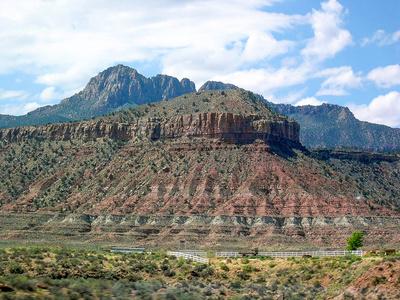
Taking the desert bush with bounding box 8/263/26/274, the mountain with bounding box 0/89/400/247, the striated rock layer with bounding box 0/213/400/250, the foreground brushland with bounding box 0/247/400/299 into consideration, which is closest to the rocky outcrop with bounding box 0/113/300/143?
the mountain with bounding box 0/89/400/247

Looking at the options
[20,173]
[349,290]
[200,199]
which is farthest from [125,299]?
[20,173]

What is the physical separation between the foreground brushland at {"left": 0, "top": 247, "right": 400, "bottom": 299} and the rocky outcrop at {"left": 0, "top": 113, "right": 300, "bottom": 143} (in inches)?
2821

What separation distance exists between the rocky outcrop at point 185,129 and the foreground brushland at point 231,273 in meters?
71.6

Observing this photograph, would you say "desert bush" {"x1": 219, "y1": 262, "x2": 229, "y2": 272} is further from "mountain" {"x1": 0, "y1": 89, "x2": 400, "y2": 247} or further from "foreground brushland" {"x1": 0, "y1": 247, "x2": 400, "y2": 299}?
"mountain" {"x1": 0, "y1": 89, "x2": 400, "y2": 247}

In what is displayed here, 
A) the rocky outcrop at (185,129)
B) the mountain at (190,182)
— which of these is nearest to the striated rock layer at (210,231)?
the mountain at (190,182)

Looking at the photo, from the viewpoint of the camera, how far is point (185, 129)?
13725 centimetres

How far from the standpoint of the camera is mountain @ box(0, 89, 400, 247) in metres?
105

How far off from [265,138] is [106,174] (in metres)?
36.5

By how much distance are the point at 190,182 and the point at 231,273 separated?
65.6 meters

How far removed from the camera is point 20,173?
141 m

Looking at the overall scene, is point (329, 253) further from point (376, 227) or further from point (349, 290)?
point (376, 227)

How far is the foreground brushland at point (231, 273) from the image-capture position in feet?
144

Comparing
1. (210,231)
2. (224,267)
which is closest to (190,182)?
(210,231)

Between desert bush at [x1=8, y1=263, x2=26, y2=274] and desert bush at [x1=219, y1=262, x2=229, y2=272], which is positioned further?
desert bush at [x1=219, y1=262, x2=229, y2=272]
